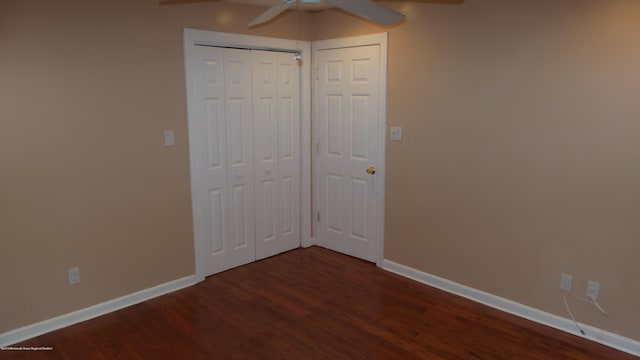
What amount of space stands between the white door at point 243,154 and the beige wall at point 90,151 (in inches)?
7.7

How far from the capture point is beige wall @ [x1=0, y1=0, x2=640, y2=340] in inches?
115

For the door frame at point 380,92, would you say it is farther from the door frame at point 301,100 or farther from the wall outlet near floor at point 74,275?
the wall outlet near floor at point 74,275

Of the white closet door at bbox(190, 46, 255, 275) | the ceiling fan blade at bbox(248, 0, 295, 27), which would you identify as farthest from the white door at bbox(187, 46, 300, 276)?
the ceiling fan blade at bbox(248, 0, 295, 27)

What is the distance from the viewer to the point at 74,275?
330 cm

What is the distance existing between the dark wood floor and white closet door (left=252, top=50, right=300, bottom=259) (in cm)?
68

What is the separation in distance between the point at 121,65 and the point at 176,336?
6.37 ft

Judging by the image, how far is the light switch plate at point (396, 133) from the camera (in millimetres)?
4030

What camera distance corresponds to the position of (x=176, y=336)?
3150mm

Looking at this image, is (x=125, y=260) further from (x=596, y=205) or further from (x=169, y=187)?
(x=596, y=205)

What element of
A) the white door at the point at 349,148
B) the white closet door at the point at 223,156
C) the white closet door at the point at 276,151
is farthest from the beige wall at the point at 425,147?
the white closet door at the point at 276,151

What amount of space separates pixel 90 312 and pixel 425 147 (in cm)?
285

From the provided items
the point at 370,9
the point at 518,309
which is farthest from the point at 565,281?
the point at 370,9

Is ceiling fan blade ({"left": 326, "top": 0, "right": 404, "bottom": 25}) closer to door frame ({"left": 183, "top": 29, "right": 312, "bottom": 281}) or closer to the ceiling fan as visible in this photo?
the ceiling fan

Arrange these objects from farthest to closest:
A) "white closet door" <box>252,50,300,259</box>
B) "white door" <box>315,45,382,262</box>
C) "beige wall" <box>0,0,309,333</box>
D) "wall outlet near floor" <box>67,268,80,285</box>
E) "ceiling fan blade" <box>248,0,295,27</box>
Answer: "white closet door" <box>252,50,300,259</box>
"white door" <box>315,45,382,262</box>
"wall outlet near floor" <box>67,268,80,285</box>
"beige wall" <box>0,0,309,333</box>
"ceiling fan blade" <box>248,0,295,27</box>
